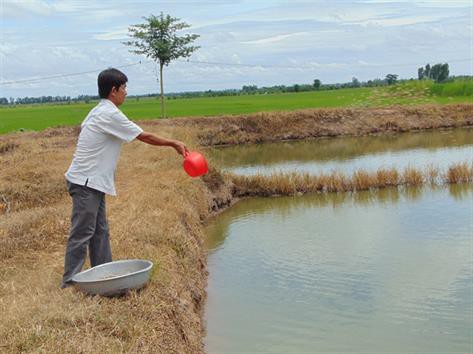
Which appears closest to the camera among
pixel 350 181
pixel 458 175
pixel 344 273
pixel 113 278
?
pixel 113 278

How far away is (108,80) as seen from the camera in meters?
4.11

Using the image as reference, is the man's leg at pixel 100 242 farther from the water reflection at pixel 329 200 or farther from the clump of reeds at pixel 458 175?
the clump of reeds at pixel 458 175

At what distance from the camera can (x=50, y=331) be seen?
3312mm

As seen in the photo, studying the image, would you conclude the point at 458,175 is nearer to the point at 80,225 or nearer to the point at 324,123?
the point at 80,225

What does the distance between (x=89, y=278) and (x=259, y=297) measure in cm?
305

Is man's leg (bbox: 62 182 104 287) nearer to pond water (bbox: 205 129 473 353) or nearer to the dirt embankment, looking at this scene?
the dirt embankment

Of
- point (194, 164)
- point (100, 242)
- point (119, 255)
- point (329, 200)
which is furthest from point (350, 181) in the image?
point (100, 242)

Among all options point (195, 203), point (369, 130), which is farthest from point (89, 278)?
point (369, 130)

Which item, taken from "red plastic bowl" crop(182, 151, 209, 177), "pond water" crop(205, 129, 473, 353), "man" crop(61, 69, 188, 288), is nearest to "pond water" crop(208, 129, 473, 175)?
"pond water" crop(205, 129, 473, 353)

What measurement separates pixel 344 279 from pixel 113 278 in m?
4.06

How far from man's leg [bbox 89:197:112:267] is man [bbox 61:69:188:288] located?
0.15m

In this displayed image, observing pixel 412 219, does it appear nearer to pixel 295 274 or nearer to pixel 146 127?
pixel 295 274

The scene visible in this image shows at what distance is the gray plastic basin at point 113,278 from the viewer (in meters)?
3.96

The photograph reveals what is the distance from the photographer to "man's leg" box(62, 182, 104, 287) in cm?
414
